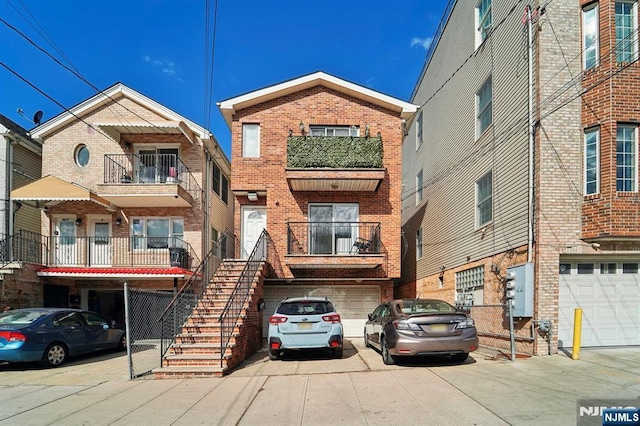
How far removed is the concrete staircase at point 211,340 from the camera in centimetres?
834

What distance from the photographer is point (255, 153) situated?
1538 centimetres

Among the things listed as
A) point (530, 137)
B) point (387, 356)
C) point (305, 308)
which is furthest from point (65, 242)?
point (530, 137)

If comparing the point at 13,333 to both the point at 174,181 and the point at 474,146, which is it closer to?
the point at 174,181

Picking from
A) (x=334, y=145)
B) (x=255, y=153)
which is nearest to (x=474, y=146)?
(x=334, y=145)

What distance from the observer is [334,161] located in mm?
14195

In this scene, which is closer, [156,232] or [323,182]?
[323,182]

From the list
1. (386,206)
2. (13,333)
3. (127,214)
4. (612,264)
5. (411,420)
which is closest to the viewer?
(411,420)

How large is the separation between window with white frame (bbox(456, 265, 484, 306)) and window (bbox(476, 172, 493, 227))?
1437mm

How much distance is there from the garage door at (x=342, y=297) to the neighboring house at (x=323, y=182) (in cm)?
4

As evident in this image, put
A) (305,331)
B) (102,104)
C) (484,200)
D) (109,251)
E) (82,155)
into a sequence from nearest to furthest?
(305,331), (484,200), (109,251), (102,104), (82,155)

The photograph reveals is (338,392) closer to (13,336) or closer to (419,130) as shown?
(13,336)

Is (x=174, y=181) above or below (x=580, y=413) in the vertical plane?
above

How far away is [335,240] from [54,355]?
8487 mm

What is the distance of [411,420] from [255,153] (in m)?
11.7
